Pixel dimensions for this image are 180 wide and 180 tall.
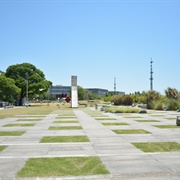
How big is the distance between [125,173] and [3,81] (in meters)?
45.0

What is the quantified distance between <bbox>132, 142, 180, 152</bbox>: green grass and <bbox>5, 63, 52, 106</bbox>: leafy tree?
48.1 metres

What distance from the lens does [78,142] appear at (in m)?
10.5

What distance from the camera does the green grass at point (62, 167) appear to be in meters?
6.32

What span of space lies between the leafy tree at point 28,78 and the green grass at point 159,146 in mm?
48076

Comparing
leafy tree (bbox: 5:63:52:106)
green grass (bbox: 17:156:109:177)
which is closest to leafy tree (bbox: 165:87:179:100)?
leafy tree (bbox: 5:63:52:106)

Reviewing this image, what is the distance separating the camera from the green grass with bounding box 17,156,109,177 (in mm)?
6316

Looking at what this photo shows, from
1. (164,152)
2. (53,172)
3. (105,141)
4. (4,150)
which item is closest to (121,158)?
(164,152)

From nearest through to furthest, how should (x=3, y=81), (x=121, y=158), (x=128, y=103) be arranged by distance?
1. (x=121, y=158)
2. (x=3, y=81)
3. (x=128, y=103)

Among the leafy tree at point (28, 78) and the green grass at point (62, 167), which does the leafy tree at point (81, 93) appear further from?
the green grass at point (62, 167)

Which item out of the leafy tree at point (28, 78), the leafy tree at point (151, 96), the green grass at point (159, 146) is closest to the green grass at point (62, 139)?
the green grass at point (159, 146)

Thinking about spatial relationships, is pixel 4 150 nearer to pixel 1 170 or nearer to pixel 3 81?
pixel 1 170

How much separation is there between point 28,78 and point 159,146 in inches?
2017

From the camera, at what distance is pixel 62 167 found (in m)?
6.83

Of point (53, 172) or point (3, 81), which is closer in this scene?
point (53, 172)
